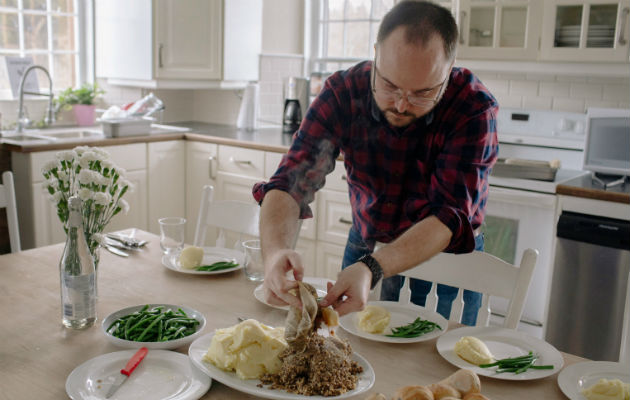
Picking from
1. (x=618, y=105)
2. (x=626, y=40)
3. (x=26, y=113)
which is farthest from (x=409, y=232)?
(x=26, y=113)

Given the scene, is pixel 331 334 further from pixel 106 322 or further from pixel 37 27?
pixel 37 27

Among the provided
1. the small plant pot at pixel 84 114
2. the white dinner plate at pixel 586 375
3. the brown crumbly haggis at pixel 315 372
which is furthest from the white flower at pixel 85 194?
the small plant pot at pixel 84 114

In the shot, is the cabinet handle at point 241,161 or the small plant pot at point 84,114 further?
the small plant pot at point 84,114

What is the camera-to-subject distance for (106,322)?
1265 mm

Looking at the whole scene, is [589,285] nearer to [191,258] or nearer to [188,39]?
[191,258]

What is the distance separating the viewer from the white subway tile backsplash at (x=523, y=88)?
10.5ft

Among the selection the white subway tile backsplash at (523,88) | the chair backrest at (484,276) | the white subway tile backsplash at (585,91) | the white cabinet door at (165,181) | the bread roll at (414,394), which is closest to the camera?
the bread roll at (414,394)

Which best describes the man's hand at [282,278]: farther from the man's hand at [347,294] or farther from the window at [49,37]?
the window at [49,37]

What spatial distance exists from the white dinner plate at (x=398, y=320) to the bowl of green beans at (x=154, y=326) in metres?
0.31

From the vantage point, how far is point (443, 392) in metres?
0.94

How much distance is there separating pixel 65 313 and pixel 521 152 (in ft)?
8.29

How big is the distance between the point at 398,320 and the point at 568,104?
219 cm

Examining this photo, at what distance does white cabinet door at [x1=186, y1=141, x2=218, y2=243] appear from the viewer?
11.6 feet

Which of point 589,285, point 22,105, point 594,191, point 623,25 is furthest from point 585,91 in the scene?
point 22,105
